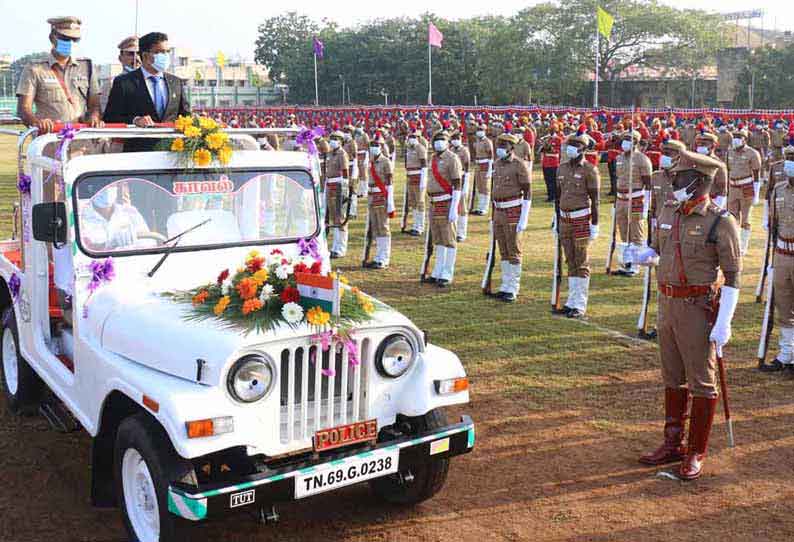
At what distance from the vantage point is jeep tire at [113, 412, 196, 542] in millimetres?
4195

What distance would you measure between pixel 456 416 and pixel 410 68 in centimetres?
6527

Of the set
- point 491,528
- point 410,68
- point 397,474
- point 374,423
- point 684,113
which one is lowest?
point 491,528

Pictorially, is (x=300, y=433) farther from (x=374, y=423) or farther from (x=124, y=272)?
(x=124, y=272)

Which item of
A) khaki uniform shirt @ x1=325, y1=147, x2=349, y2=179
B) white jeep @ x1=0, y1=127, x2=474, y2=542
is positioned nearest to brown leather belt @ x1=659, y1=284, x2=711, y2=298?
white jeep @ x1=0, y1=127, x2=474, y2=542

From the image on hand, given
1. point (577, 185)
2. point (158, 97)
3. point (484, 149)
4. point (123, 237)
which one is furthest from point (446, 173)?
point (484, 149)

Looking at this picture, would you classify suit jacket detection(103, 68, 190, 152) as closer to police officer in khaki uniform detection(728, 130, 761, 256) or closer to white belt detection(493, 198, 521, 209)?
white belt detection(493, 198, 521, 209)

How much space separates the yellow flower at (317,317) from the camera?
4.40 metres

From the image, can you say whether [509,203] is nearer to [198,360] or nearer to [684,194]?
[684,194]

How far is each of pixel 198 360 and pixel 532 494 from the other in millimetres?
2382

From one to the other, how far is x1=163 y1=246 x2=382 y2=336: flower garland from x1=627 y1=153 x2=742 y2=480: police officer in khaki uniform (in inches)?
81.2

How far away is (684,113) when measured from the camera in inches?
1433

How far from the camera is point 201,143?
218 inches

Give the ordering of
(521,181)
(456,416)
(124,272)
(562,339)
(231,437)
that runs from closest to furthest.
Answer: (231,437) < (124,272) < (456,416) < (562,339) < (521,181)

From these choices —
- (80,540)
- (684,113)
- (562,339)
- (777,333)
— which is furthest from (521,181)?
(684,113)
